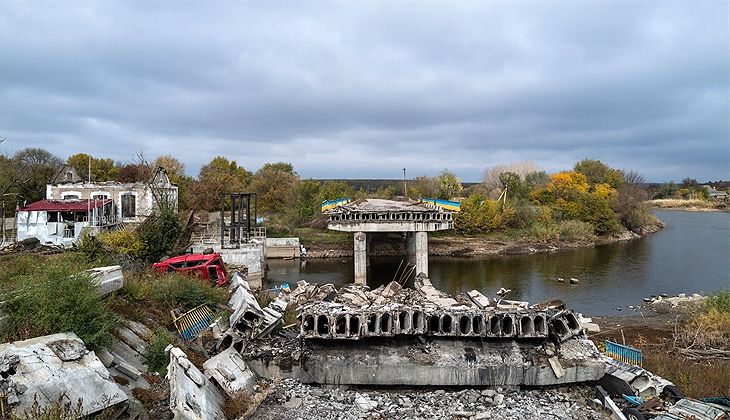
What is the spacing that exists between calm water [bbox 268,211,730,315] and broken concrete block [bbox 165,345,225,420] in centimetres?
2458

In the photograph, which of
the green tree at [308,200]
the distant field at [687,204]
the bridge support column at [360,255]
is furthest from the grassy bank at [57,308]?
the distant field at [687,204]

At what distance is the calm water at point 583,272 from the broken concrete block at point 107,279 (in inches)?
912

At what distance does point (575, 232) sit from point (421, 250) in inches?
1327

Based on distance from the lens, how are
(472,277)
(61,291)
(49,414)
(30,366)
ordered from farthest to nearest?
(472,277), (61,291), (30,366), (49,414)

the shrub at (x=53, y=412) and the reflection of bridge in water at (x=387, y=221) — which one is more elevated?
the reflection of bridge in water at (x=387, y=221)

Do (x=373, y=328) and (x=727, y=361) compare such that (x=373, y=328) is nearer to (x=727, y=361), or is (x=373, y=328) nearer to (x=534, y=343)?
(x=534, y=343)

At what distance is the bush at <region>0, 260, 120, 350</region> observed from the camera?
9906 millimetres

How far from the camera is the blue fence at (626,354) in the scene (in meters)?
14.5

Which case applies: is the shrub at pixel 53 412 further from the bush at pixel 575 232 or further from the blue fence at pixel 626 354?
the bush at pixel 575 232

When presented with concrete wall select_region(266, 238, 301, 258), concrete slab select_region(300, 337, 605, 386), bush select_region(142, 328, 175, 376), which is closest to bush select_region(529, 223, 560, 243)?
concrete wall select_region(266, 238, 301, 258)

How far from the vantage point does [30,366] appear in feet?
27.6

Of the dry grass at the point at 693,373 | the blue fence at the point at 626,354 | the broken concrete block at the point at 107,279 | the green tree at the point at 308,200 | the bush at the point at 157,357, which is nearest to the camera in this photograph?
the bush at the point at 157,357

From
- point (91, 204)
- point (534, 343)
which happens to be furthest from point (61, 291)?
point (91, 204)

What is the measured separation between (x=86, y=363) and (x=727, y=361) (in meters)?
20.8
